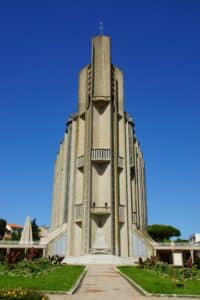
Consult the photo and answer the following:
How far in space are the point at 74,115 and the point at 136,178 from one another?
41.4ft

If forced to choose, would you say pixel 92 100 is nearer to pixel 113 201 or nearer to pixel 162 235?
pixel 113 201

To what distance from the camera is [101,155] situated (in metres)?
36.0

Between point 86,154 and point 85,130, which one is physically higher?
point 85,130

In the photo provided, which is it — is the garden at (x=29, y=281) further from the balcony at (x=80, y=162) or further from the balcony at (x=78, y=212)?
the balcony at (x=80, y=162)

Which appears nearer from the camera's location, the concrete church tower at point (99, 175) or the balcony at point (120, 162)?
the concrete church tower at point (99, 175)

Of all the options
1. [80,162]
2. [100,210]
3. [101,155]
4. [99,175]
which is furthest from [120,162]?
[100,210]

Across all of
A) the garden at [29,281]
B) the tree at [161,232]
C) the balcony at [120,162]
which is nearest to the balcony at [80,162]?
the balcony at [120,162]

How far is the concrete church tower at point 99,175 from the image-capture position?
112ft

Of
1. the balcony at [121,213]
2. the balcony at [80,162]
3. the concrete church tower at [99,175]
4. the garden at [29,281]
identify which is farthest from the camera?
the balcony at [80,162]

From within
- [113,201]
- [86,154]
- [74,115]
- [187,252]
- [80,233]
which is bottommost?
[187,252]

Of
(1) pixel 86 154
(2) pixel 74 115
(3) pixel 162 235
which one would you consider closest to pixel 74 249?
(1) pixel 86 154

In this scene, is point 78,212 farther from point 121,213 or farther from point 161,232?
point 161,232

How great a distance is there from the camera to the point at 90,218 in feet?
111

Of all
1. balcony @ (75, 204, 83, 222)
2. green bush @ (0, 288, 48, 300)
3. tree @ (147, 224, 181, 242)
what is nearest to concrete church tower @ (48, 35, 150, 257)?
balcony @ (75, 204, 83, 222)
